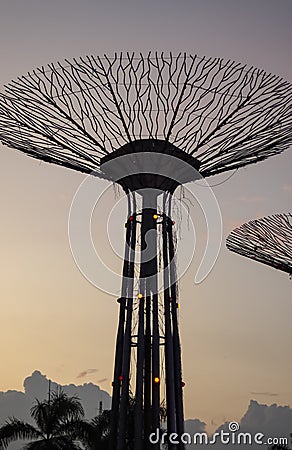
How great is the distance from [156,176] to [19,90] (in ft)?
12.7

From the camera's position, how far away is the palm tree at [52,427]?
1183 inches

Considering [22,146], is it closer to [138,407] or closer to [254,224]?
[138,407]

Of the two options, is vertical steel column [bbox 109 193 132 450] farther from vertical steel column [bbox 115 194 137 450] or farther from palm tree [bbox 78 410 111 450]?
palm tree [bbox 78 410 111 450]

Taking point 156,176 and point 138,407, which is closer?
point 138,407

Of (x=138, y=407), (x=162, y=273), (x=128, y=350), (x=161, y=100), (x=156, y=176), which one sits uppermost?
(x=161, y=100)

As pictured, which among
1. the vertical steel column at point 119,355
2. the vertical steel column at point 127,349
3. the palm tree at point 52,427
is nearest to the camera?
the vertical steel column at point 127,349

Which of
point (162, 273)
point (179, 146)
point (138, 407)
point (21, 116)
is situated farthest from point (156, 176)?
point (138, 407)

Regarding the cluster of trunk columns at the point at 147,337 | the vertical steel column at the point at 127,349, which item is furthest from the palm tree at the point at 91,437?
the vertical steel column at the point at 127,349

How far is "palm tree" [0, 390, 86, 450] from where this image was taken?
30.1m

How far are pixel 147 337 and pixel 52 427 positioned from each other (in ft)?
46.3

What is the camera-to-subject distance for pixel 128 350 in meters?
17.7

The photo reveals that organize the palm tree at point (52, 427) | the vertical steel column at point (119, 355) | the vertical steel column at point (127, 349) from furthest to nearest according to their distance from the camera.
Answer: the palm tree at point (52, 427) → the vertical steel column at point (119, 355) → the vertical steel column at point (127, 349)

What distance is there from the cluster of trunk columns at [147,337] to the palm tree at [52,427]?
1311cm

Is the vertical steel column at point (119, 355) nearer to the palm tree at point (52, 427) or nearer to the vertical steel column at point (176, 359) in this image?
the vertical steel column at point (176, 359)
